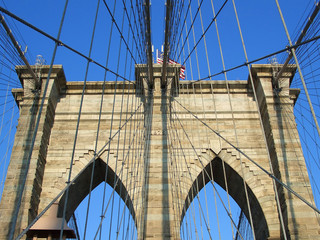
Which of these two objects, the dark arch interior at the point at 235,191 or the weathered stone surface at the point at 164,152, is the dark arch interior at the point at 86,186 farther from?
the dark arch interior at the point at 235,191

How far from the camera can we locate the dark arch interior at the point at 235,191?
1110cm

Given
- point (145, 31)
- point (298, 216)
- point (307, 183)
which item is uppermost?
point (145, 31)

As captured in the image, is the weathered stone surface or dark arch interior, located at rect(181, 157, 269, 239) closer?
the weathered stone surface

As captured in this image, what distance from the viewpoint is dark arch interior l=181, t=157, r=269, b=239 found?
11.1 meters

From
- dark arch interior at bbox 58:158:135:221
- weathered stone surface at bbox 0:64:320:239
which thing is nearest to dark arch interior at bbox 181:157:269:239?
weathered stone surface at bbox 0:64:320:239

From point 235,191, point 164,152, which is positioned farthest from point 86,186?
point 235,191

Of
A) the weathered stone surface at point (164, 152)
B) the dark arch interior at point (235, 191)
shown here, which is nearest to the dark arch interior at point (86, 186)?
the weathered stone surface at point (164, 152)

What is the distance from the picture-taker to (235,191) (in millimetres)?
12383

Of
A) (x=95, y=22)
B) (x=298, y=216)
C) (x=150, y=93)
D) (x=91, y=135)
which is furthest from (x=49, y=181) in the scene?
(x=298, y=216)

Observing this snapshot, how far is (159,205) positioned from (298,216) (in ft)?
10.9

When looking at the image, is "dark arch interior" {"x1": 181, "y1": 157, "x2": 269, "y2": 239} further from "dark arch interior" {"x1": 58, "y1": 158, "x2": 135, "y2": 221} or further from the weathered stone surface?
"dark arch interior" {"x1": 58, "y1": 158, "x2": 135, "y2": 221}

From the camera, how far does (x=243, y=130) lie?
12242 millimetres

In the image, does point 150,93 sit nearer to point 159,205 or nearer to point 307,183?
point 159,205

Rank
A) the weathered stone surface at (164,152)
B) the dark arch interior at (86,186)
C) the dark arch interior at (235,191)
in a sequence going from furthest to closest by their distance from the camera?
the dark arch interior at (86,186) < the dark arch interior at (235,191) < the weathered stone surface at (164,152)
